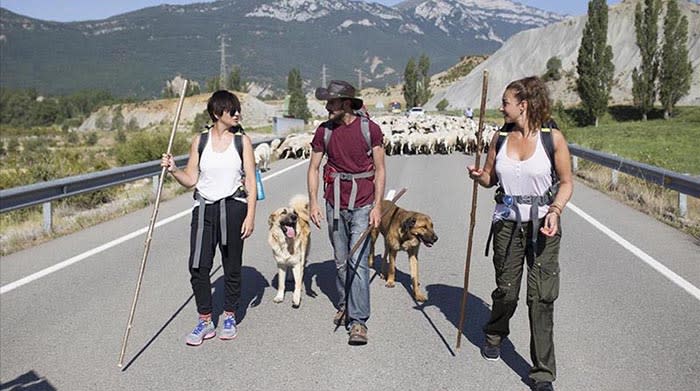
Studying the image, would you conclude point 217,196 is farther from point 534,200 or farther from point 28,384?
point 534,200

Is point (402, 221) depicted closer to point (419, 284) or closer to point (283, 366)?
point (419, 284)

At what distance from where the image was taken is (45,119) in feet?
456

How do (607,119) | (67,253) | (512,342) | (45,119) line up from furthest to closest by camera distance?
(45,119)
(607,119)
(67,253)
(512,342)

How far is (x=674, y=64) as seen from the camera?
5731 cm

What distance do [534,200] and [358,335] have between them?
1766mm

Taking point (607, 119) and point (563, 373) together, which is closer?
point (563, 373)

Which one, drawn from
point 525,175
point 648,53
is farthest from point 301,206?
point 648,53

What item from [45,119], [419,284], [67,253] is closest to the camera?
[419,284]

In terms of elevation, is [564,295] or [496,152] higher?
[496,152]

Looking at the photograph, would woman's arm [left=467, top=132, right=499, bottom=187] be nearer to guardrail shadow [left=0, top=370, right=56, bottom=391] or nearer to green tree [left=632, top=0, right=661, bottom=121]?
guardrail shadow [left=0, top=370, right=56, bottom=391]

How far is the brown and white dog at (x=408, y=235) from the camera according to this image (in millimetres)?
6836

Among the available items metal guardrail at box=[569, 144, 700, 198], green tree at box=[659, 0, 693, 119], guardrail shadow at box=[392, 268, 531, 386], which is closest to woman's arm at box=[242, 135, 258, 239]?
guardrail shadow at box=[392, 268, 531, 386]

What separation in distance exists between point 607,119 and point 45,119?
111482mm

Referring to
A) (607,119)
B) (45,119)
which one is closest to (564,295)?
(607,119)
